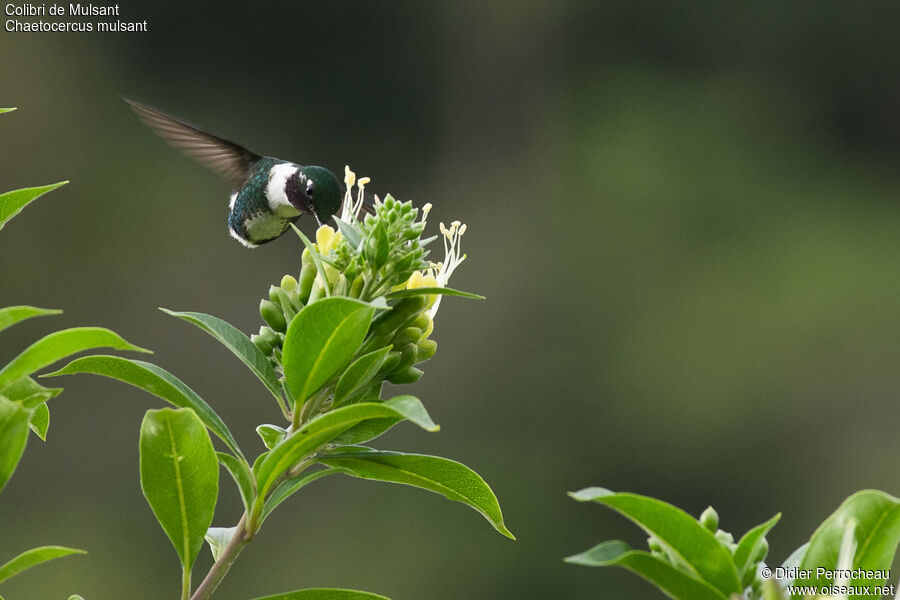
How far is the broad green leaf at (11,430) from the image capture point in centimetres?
55

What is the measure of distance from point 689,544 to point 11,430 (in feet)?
1.12

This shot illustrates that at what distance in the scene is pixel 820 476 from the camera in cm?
830

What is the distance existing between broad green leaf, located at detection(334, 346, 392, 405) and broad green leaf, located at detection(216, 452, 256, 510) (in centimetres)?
7

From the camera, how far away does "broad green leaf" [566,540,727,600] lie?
1.71 ft

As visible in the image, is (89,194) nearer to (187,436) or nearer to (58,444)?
(58,444)

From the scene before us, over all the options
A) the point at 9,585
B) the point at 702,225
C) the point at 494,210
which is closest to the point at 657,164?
the point at 702,225

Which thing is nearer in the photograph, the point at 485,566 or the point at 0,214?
the point at 0,214

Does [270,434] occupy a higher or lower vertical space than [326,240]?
lower

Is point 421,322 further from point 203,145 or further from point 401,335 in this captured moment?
point 203,145

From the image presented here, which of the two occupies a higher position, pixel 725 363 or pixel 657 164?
pixel 657 164

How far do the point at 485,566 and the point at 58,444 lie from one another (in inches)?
123

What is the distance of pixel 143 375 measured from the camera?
68 cm

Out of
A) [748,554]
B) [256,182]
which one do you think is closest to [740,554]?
[748,554]

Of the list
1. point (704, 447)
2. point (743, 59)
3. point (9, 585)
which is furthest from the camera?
point (743, 59)
